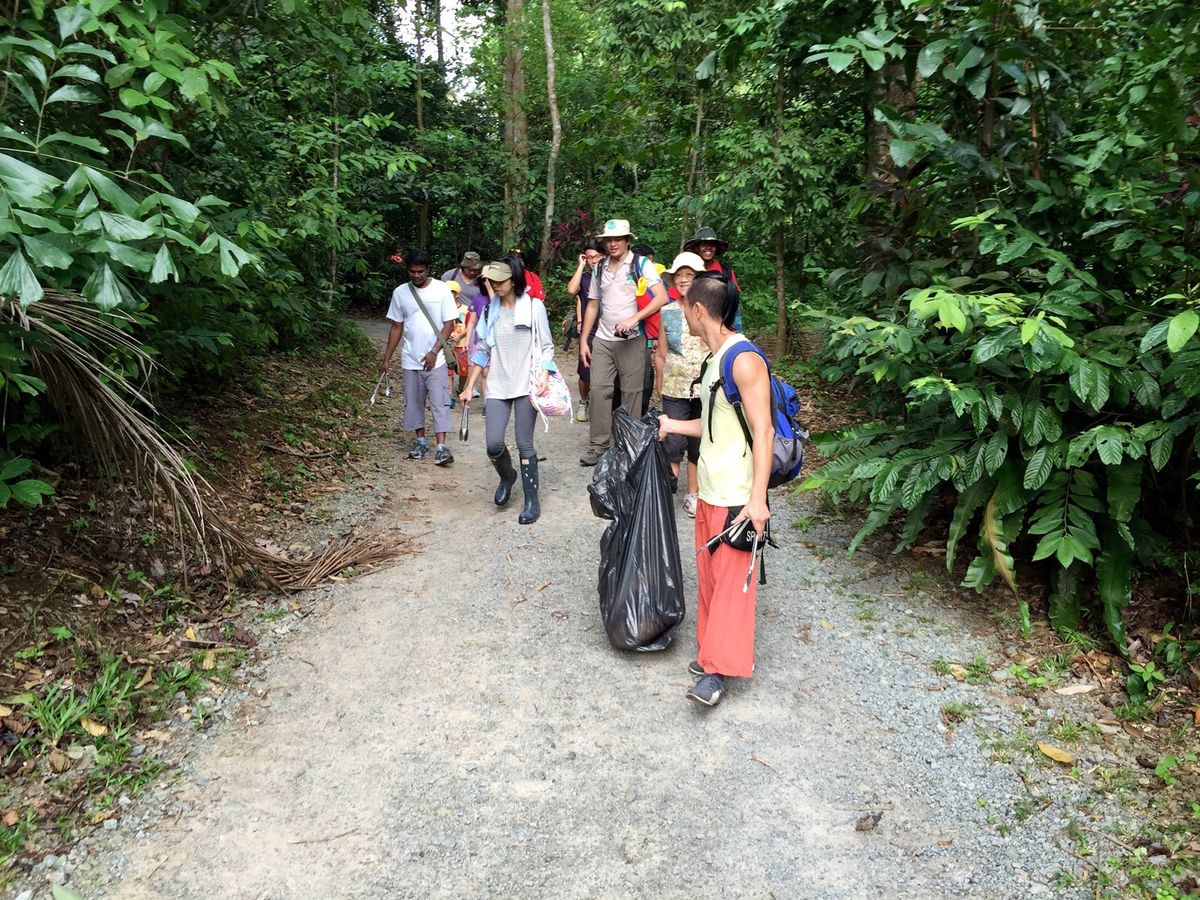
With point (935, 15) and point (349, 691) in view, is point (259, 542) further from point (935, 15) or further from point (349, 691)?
point (935, 15)

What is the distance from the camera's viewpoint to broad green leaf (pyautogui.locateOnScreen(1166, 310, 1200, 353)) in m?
3.09

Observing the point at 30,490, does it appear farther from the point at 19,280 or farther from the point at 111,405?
the point at 19,280

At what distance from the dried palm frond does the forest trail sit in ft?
Result: 2.58

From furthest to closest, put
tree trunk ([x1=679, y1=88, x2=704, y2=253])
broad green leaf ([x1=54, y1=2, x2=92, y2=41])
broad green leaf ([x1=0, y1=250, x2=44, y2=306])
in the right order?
1. tree trunk ([x1=679, y1=88, x2=704, y2=253])
2. broad green leaf ([x1=54, y1=2, x2=92, y2=41])
3. broad green leaf ([x1=0, y1=250, x2=44, y2=306])

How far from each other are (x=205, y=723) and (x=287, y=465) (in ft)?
11.4

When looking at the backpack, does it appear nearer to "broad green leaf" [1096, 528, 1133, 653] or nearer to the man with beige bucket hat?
the man with beige bucket hat

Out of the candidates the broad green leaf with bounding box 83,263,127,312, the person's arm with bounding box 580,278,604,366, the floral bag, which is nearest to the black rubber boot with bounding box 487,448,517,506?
the floral bag

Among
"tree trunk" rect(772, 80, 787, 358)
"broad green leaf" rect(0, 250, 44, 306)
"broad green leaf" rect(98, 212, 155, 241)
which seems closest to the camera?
"broad green leaf" rect(0, 250, 44, 306)

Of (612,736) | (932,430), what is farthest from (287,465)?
(932,430)

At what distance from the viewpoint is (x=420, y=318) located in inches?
293

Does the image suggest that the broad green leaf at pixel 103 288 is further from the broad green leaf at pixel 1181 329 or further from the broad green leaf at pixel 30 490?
the broad green leaf at pixel 1181 329

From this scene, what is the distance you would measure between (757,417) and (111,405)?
9.90ft

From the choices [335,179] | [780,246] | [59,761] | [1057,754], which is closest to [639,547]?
[1057,754]

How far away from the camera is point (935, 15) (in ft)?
14.2
